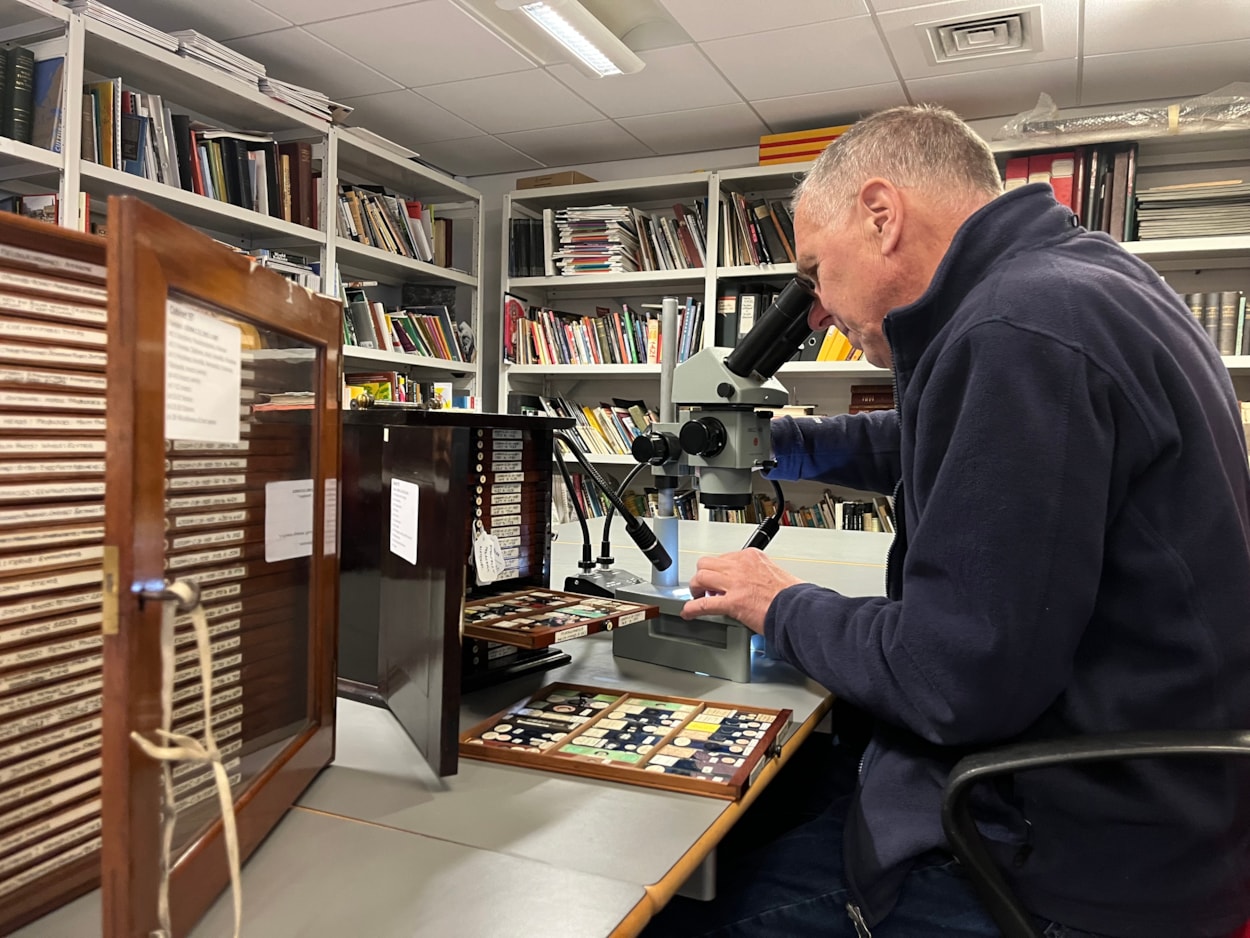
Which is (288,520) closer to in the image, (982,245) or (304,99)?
(982,245)

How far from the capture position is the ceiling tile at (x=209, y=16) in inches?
117

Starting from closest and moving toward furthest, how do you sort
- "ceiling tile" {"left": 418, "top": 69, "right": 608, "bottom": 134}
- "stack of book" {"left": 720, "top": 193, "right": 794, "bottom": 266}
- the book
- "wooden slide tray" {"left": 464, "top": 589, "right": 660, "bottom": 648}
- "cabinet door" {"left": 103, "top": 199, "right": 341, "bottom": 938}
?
1. "cabinet door" {"left": 103, "top": 199, "right": 341, "bottom": 938}
2. "wooden slide tray" {"left": 464, "top": 589, "right": 660, "bottom": 648}
3. the book
4. "ceiling tile" {"left": 418, "top": 69, "right": 608, "bottom": 134}
5. "stack of book" {"left": 720, "top": 193, "right": 794, "bottom": 266}

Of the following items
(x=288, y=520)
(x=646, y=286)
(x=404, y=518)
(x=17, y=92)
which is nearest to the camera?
(x=288, y=520)

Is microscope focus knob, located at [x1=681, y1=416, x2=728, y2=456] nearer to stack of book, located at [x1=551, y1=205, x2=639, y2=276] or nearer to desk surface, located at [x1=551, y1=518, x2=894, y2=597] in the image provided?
desk surface, located at [x1=551, y1=518, x2=894, y2=597]

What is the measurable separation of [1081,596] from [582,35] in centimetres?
285

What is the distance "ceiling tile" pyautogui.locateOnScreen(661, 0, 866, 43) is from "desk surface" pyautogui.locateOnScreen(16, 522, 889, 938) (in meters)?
2.62

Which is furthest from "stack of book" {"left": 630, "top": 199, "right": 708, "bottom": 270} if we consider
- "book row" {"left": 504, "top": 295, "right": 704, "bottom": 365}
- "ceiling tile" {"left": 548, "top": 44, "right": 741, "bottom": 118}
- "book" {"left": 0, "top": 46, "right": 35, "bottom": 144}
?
"book" {"left": 0, "top": 46, "right": 35, "bottom": 144}

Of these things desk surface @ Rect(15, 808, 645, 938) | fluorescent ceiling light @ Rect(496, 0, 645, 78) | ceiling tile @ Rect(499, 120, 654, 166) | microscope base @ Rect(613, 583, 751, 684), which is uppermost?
ceiling tile @ Rect(499, 120, 654, 166)

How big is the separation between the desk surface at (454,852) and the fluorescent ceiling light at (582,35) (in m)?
2.57

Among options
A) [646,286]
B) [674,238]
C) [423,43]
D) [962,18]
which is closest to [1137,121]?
[962,18]

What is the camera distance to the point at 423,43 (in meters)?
A: 3.25

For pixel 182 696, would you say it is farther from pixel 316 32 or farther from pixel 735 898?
pixel 316 32

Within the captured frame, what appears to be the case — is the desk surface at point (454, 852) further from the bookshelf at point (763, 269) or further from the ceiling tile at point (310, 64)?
the ceiling tile at point (310, 64)

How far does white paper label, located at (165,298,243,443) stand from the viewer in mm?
518
